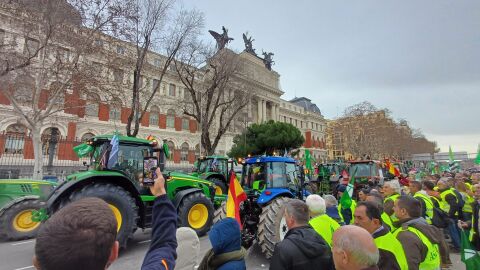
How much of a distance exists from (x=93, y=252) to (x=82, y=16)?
1510 cm

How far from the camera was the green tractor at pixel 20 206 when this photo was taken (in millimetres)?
7805

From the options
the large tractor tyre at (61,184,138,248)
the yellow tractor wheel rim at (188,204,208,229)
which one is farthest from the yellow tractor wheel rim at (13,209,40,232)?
the yellow tractor wheel rim at (188,204,208,229)

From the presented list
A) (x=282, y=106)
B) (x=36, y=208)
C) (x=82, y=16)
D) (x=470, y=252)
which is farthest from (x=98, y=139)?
(x=282, y=106)

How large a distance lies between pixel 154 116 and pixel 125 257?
104 feet

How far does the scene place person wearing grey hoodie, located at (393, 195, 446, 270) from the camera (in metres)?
2.85

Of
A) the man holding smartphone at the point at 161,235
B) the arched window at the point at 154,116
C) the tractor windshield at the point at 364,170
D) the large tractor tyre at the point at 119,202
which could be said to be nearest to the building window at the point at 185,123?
the arched window at the point at 154,116

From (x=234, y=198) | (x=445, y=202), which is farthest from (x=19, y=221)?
(x=445, y=202)

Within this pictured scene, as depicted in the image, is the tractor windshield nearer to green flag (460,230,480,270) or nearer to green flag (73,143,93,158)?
green flag (460,230,480,270)

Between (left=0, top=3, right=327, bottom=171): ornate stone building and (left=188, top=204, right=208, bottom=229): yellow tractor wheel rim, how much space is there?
32.4 feet

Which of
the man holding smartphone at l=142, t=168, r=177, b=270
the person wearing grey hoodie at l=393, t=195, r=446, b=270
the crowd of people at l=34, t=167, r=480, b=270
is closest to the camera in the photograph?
the crowd of people at l=34, t=167, r=480, b=270

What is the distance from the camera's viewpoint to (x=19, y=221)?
26.6ft

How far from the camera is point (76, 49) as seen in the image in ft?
43.1

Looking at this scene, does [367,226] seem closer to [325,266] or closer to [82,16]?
[325,266]

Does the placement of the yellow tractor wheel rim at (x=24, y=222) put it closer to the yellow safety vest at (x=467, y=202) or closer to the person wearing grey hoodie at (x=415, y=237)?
the person wearing grey hoodie at (x=415, y=237)
